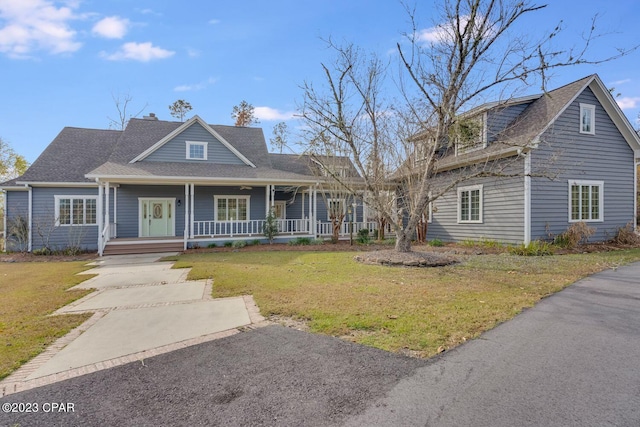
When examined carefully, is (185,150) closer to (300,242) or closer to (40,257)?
(40,257)

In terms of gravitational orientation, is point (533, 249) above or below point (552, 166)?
below

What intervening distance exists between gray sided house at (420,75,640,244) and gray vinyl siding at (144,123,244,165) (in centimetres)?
1127

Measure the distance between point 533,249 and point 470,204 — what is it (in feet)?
12.0

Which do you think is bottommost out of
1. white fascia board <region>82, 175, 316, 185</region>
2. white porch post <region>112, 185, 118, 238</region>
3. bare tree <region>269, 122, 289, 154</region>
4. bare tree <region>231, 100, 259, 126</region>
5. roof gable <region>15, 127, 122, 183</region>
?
white porch post <region>112, 185, 118, 238</region>

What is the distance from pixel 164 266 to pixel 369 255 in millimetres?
6283

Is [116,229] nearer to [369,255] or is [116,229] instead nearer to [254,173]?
[254,173]

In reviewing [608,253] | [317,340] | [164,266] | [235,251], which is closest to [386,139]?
[235,251]

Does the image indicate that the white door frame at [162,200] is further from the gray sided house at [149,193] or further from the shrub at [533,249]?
the shrub at [533,249]

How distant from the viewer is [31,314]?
15.8 feet

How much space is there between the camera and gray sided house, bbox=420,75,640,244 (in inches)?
464

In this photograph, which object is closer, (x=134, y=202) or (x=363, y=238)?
(x=363, y=238)

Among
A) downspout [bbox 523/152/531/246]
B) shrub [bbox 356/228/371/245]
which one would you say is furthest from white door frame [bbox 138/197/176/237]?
downspout [bbox 523/152/531/246]

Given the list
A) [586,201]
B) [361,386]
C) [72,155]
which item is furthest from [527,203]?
[72,155]

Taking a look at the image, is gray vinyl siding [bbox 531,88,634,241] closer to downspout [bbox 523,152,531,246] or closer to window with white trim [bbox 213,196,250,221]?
downspout [bbox 523,152,531,246]
